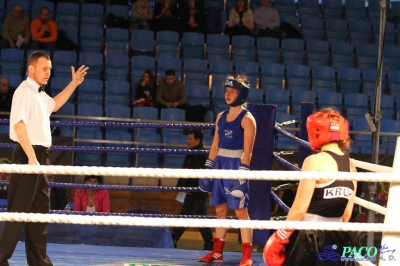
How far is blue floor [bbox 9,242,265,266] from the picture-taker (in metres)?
4.73

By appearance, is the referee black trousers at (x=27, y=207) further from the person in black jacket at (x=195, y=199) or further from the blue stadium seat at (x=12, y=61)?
the blue stadium seat at (x=12, y=61)

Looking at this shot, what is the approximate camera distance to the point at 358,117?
9.80m

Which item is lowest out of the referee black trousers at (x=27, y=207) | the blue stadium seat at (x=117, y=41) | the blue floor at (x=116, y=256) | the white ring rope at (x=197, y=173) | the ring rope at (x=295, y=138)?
the blue floor at (x=116, y=256)

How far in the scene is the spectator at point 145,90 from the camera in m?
9.16

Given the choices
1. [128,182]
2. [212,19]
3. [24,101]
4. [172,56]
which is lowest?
[128,182]

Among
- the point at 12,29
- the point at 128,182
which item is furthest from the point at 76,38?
the point at 128,182

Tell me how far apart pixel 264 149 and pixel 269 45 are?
5.62 m

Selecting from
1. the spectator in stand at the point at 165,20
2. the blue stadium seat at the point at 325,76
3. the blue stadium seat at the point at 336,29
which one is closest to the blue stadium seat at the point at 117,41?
the spectator in stand at the point at 165,20

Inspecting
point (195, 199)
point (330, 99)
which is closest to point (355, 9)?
point (330, 99)

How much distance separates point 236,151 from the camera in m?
4.81

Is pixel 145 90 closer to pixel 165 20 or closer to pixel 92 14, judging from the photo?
pixel 165 20

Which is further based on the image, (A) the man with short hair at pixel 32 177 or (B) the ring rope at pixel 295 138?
(B) the ring rope at pixel 295 138

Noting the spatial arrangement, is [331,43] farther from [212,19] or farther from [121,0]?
[121,0]

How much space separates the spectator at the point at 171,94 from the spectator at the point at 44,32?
1871 millimetres
